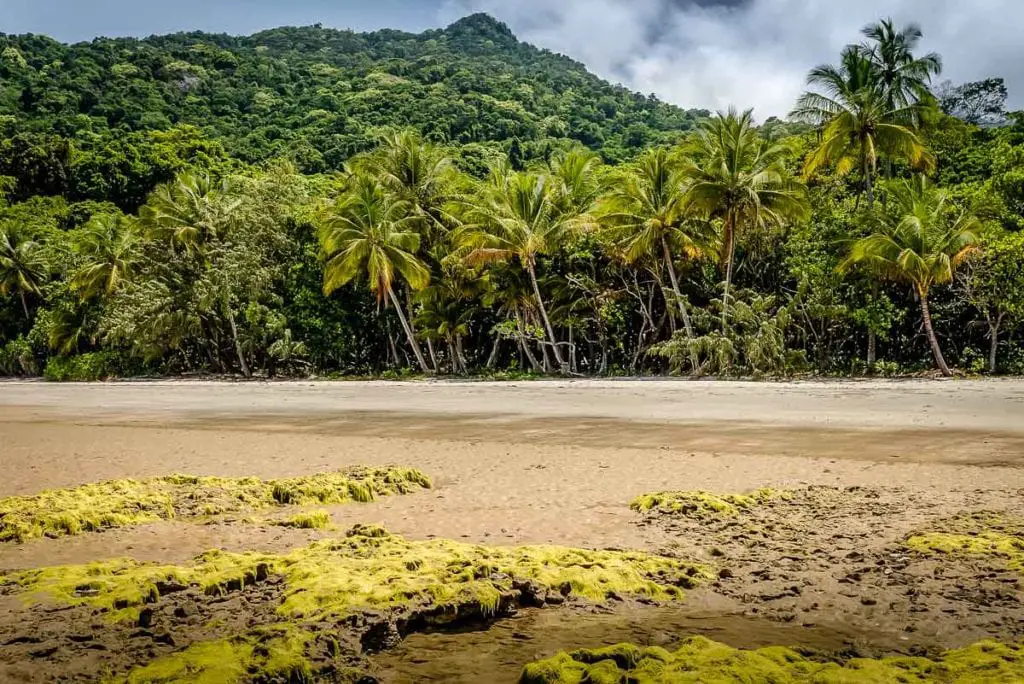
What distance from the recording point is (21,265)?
3703cm

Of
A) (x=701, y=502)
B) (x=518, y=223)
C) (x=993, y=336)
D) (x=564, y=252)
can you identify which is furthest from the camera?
(x=564, y=252)

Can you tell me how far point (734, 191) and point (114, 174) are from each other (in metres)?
41.4

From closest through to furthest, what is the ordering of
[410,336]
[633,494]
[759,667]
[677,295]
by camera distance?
[759,667]
[633,494]
[677,295]
[410,336]

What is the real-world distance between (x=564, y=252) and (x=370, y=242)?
681 cm

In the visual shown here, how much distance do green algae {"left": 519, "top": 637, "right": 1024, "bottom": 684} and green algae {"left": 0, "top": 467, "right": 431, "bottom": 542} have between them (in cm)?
391

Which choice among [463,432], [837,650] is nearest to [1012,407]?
[463,432]

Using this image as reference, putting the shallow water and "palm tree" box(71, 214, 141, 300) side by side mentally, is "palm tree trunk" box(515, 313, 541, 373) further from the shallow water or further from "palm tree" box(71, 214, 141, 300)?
the shallow water

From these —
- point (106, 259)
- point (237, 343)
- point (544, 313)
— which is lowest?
point (237, 343)

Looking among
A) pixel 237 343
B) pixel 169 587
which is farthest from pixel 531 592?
pixel 237 343

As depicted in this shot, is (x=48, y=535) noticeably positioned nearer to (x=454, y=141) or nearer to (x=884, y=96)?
(x=884, y=96)

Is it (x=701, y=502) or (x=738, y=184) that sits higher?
(x=738, y=184)

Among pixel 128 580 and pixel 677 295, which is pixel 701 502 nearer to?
pixel 128 580

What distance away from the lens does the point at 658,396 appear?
55.6ft

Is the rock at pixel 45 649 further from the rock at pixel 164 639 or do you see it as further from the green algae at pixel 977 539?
the green algae at pixel 977 539
